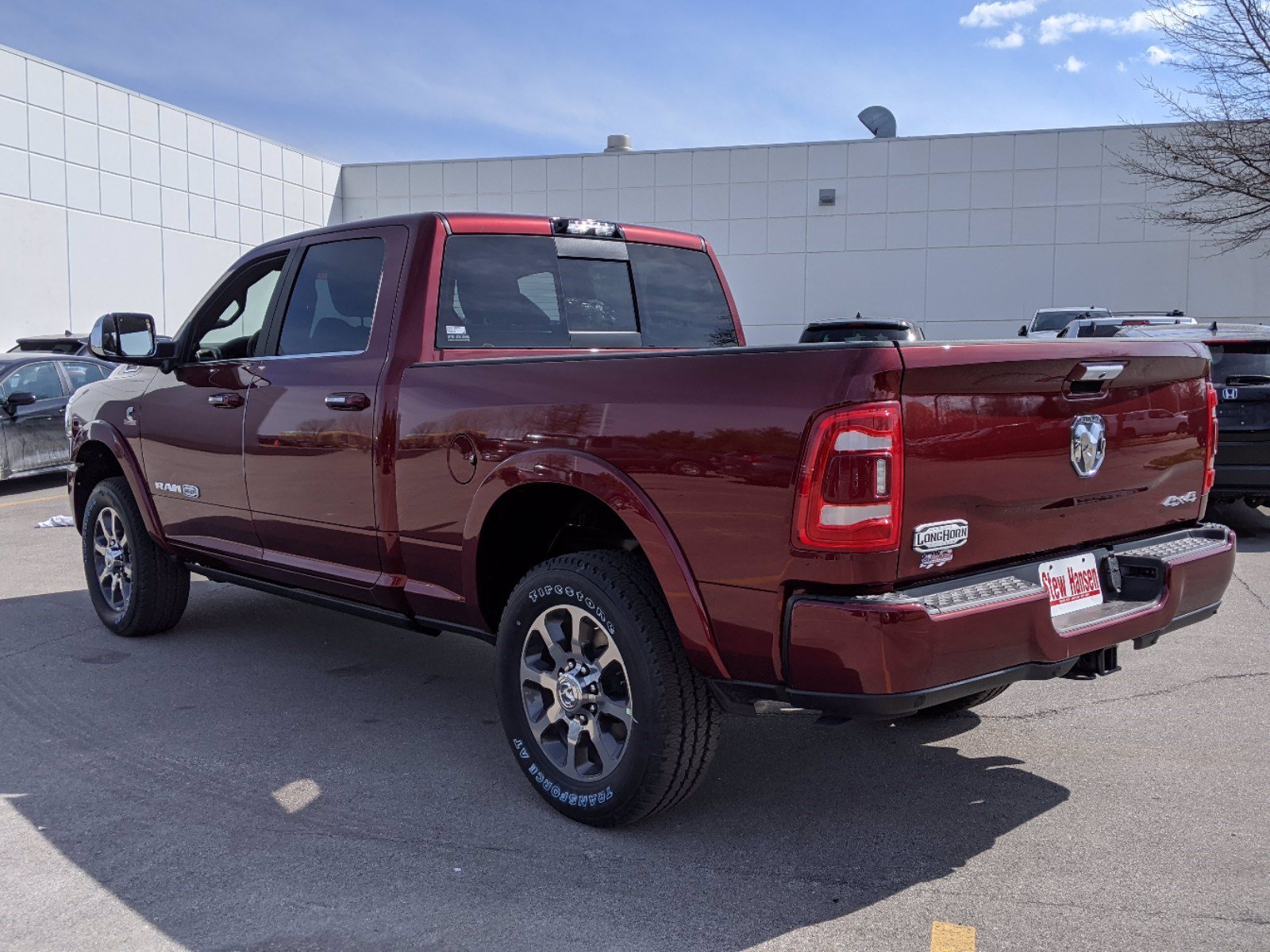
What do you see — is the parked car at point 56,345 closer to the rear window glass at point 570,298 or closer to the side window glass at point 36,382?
the side window glass at point 36,382

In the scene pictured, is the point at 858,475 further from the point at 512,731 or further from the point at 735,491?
the point at 512,731

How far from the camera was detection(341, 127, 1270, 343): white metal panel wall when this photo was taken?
1175 inches

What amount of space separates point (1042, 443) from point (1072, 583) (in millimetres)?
441

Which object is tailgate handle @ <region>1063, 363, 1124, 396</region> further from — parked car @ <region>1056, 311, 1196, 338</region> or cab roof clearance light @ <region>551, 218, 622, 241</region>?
parked car @ <region>1056, 311, 1196, 338</region>

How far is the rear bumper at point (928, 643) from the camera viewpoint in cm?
279

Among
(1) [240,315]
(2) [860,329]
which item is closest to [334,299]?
(1) [240,315]

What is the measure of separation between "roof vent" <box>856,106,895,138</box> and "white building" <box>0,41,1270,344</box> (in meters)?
1.38

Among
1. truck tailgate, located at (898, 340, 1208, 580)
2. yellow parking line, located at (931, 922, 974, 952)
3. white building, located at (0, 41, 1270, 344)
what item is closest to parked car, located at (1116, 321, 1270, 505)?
truck tailgate, located at (898, 340, 1208, 580)

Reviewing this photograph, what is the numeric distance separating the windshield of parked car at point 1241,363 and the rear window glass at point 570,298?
18.8ft

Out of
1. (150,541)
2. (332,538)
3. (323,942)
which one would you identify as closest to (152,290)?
(150,541)

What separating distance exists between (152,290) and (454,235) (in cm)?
2677

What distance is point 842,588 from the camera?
9.40 feet

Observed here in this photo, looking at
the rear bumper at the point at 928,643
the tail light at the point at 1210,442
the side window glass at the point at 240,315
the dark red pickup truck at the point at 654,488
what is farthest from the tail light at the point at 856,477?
the side window glass at the point at 240,315

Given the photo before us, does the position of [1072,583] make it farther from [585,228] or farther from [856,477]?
[585,228]
